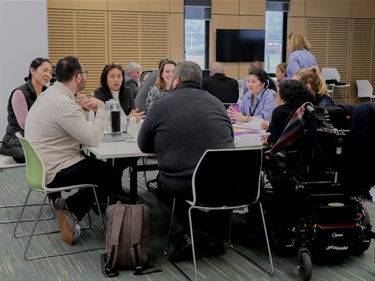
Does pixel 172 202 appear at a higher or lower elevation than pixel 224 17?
lower

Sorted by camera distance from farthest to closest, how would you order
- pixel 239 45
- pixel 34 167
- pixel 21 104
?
pixel 239 45 → pixel 21 104 → pixel 34 167

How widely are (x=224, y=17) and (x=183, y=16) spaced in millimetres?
884

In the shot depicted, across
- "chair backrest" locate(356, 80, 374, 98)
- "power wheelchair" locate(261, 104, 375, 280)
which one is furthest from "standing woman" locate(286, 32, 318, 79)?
"chair backrest" locate(356, 80, 374, 98)

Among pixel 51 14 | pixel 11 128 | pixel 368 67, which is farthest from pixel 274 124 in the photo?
pixel 368 67

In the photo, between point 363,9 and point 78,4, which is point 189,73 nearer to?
point 78,4

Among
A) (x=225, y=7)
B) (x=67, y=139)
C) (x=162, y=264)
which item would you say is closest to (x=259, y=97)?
(x=67, y=139)

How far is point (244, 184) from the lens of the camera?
2936 millimetres

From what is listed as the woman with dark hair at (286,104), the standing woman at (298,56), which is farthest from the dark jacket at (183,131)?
the standing woman at (298,56)

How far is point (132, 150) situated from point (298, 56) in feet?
10.2

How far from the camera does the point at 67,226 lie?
3520mm

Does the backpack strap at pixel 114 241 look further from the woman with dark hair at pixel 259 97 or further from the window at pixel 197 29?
the window at pixel 197 29

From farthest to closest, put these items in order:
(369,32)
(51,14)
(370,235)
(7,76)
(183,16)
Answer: (369,32)
(183,16)
(51,14)
(7,76)
(370,235)

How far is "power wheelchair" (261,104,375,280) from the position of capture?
9.43 ft

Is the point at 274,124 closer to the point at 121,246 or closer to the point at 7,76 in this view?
the point at 121,246
